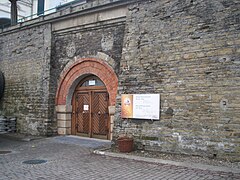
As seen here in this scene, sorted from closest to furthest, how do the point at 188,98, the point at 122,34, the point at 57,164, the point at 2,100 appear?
→ 1. the point at 57,164
2. the point at 188,98
3. the point at 122,34
4. the point at 2,100

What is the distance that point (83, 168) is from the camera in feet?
20.5

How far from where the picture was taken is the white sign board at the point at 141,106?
796cm

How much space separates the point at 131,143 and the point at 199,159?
6.67 ft

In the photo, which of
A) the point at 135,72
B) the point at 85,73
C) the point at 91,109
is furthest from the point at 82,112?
the point at 135,72

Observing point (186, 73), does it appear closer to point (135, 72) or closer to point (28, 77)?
point (135, 72)

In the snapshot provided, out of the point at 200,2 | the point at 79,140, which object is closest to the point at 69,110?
the point at 79,140

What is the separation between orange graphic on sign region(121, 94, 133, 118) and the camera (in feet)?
27.8

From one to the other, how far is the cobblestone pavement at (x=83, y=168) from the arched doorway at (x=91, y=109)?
206 cm

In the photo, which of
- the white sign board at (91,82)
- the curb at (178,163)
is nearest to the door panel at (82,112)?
the white sign board at (91,82)

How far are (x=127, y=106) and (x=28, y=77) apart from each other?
5980 mm

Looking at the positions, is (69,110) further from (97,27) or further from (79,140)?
(97,27)

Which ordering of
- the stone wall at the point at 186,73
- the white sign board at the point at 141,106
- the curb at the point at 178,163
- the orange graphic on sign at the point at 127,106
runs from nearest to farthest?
the curb at the point at 178,163, the stone wall at the point at 186,73, the white sign board at the point at 141,106, the orange graphic on sign at the point at 127,106

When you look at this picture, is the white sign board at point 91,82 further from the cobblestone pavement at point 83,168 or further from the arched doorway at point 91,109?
the cobblestone pavement at point 83,168

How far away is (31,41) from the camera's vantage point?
12398 mm
